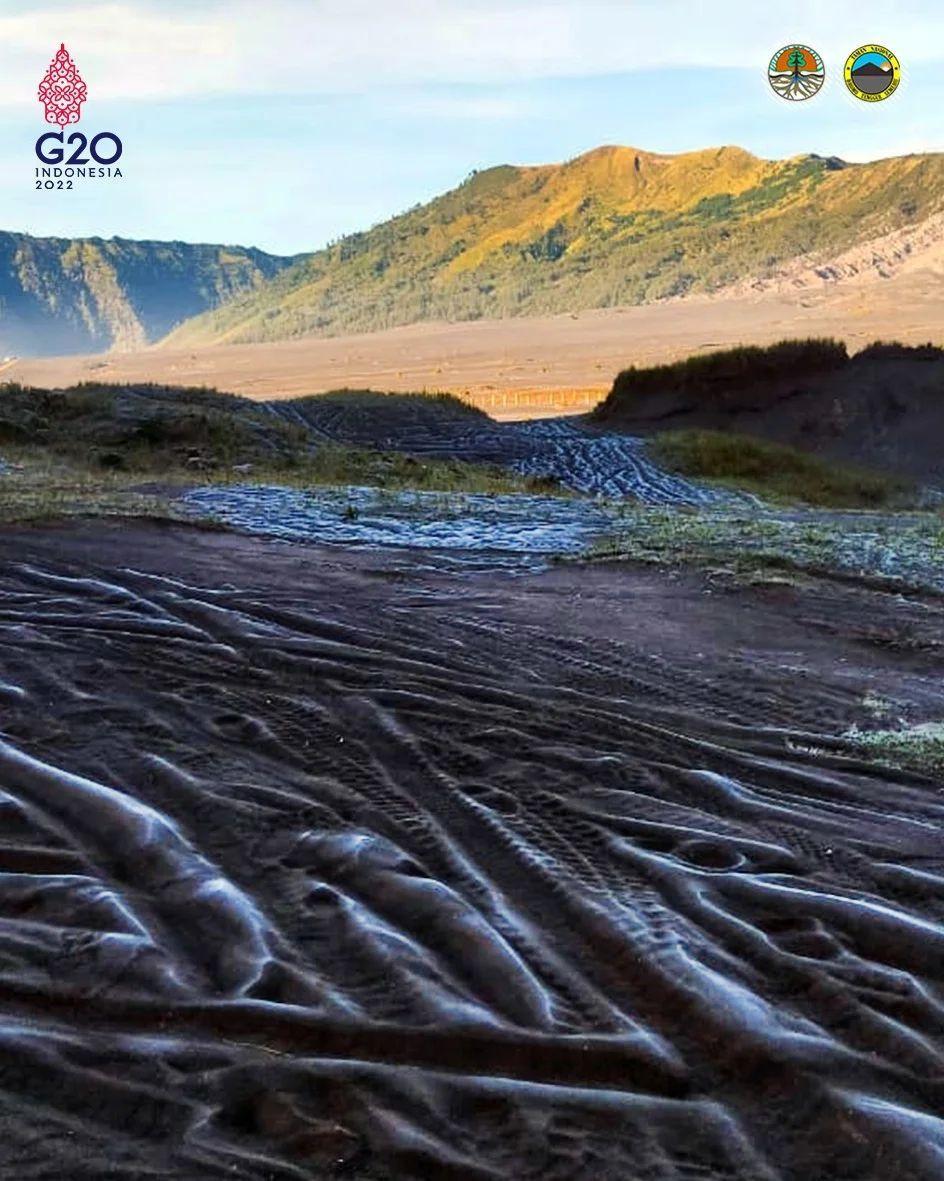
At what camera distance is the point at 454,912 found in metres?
3.95

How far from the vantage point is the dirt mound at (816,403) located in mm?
32156

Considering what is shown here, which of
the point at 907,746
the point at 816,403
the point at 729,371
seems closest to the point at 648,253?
the point at 729,371

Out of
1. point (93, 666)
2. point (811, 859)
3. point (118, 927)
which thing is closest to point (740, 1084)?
point (811, 859)

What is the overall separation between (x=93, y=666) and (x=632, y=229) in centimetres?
19060

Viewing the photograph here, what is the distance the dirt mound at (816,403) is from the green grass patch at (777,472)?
10.2 feet

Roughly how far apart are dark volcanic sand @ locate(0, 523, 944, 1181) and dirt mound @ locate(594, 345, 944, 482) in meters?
25.9

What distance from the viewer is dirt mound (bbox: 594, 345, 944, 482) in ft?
105

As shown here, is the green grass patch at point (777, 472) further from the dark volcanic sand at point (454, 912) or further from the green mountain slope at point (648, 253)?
the green mountain slope at point (648, 253)

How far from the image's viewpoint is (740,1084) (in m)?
3.20

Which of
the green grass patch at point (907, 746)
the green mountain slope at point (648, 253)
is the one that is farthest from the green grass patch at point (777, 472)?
the green mountain slope at point (648, 253)

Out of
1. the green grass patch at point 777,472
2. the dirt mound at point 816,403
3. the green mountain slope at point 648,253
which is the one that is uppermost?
the green mountain slope at point 648,253

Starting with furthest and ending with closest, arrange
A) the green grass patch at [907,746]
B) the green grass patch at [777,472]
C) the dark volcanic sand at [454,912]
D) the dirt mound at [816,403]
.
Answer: the dirt mound at [816,403] → the green grass patch at [777,472] → the green grass patch at [907,746] → the dark volcanic sand at [454,912]

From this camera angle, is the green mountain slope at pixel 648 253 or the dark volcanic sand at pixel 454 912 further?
the green mountain slope at pixel 648 253

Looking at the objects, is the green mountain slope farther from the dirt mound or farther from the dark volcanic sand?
the dark volcanic sand
